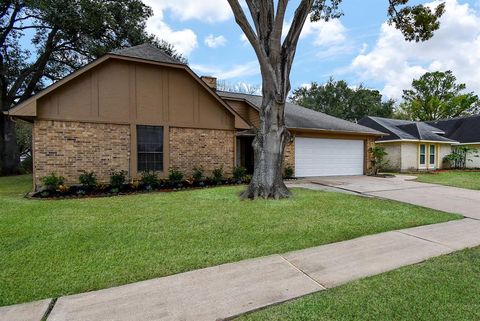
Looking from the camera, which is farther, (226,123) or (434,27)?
(226,123)

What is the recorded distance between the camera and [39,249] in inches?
160

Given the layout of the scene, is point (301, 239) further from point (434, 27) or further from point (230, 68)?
point (230, 68)

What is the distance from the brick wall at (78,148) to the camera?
30.1 feet

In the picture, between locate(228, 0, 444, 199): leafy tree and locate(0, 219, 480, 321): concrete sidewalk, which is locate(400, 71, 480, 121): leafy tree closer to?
locate(228, 0, 444, 199): leafy tree

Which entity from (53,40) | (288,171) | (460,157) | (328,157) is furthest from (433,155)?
(53,40)

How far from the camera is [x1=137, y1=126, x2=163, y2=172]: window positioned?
10578mm

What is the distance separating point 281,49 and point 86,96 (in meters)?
6.65

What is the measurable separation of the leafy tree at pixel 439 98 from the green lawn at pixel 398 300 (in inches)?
1739

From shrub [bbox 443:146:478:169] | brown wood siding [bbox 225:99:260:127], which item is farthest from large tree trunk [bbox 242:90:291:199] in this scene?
shrub [bbox 443:146:478:169]

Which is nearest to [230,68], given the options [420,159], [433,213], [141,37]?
[141,37]

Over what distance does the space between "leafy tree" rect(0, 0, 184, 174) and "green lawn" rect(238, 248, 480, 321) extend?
17239 millimetres

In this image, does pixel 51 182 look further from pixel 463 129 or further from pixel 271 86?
pixel 463 129

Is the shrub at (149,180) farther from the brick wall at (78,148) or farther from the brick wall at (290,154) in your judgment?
the brick wall at (290,154)

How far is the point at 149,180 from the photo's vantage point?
10016 millimetres
